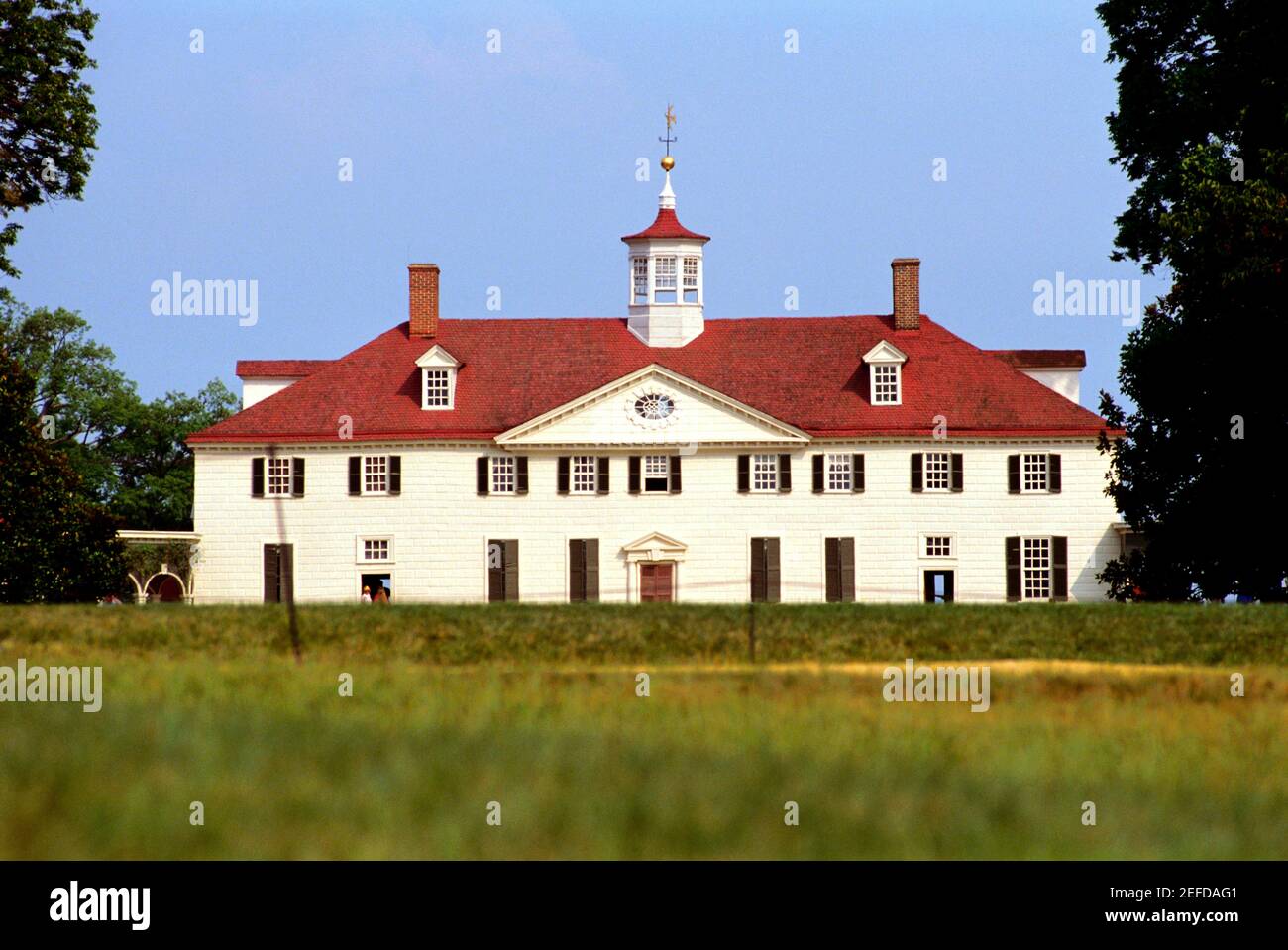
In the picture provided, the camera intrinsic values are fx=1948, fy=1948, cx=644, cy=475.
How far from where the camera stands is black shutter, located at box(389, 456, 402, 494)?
65750 millimetres

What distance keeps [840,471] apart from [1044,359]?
1008 cm

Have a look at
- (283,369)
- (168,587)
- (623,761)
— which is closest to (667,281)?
(283,369)

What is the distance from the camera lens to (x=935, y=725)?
17609 millimetres

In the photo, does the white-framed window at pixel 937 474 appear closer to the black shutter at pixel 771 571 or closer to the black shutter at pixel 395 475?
the black shutter at pixel 771 571

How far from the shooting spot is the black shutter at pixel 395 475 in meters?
65.8

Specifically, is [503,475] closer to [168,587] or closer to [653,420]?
[653,420]

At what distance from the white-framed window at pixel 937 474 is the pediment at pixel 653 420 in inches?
164

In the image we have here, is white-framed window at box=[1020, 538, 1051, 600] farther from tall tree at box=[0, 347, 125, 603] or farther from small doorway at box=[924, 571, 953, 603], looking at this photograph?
tall tree at box=[0, 347, 125, 603]

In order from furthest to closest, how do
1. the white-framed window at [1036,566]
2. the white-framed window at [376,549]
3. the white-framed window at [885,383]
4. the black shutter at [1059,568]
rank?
the white-framed window at [885,383]
the white-framed window at [376,549]
the white-framed window at [1036,566]
the black shutter at [1059,568]

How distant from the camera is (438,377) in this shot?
67.4 meters

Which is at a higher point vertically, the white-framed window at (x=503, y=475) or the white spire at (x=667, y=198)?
the white spire at (x=667, y=198)

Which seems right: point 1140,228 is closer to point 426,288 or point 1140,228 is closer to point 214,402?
point 426,288

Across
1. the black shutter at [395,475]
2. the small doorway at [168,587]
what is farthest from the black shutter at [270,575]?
the small doorway at [168,587]
